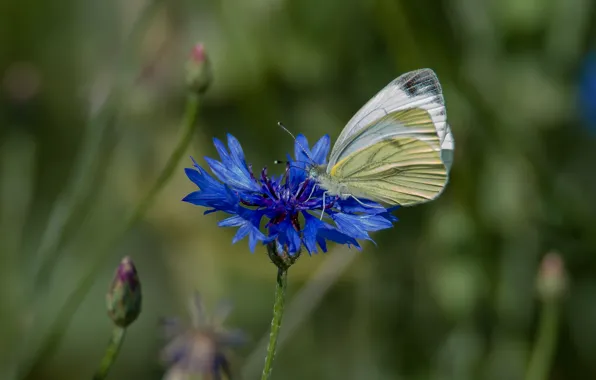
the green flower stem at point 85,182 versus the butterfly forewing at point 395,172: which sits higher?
the green flower stem at point 85,182

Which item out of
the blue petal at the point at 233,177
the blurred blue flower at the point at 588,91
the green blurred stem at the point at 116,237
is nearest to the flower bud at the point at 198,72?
the green blurred stem at the point at 116,237

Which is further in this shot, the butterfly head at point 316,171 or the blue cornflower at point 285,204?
the butterfly head at point 316,171

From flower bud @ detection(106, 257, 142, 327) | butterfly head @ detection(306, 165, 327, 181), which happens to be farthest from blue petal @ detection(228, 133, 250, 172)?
flower bud @ detection(106, 257, 142, 327)

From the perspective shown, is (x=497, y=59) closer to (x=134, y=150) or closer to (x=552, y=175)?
(x=552, y=175)

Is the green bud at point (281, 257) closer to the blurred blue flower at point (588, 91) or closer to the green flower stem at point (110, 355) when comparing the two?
the green flower stem at point (110, 355)

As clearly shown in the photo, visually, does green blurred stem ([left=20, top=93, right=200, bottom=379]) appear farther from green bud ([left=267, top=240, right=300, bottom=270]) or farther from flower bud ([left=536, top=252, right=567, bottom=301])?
flower bud ([left=536, top=252, right=567, bottom=301])

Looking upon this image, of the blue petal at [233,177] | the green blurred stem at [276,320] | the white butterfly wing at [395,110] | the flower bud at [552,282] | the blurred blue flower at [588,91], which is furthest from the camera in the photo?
the blurred blue flower at [588,91]

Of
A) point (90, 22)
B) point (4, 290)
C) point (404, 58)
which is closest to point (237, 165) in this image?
point (404, 58)
